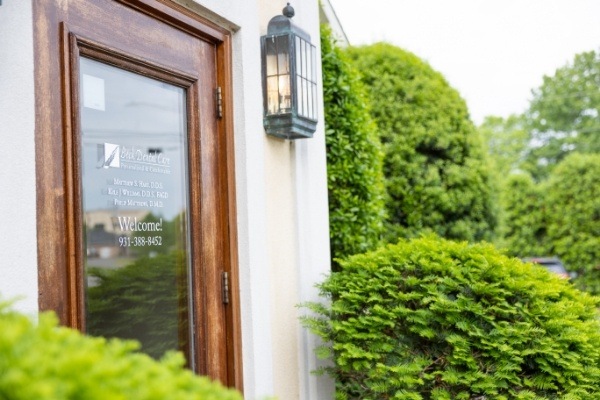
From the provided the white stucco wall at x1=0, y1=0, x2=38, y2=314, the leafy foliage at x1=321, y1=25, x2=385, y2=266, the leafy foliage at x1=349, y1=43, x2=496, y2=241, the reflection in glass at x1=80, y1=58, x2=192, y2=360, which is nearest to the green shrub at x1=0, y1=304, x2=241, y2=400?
the white stucco wall at x1=0, y1=0, x2=38, y2=314

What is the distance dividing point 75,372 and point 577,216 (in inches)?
584

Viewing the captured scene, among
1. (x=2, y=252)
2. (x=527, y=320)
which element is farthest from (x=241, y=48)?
(x=527, y=320)

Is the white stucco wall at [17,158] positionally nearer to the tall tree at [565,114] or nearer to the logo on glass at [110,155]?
the logo on glass at [110,155]

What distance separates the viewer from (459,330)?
349 cm

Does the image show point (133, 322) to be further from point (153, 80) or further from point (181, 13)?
point (181, 13)

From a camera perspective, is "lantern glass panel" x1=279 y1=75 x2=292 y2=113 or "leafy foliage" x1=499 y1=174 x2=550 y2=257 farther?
"leafy foliage" x1=499 y1=174 x2=550 y2=257

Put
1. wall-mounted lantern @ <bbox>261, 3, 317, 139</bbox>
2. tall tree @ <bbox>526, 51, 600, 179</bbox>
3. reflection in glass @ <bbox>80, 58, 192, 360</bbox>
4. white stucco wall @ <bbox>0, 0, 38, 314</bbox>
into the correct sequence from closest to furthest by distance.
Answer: white stucco wall @ <bbox>0, 0, 38, 314</bbox>, reflection in glass @ <bbox>80, 58, 192, 360</bbox>, wall-mounted lantern @ <bbox>261, 3, 317, 139</bbox>, tall tree @ <bbox>526, 51, 600, 179</bbox>

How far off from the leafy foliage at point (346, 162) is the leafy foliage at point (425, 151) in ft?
9.66

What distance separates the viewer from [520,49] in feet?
108

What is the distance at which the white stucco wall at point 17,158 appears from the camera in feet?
6.95

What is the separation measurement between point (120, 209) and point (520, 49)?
3307 cm

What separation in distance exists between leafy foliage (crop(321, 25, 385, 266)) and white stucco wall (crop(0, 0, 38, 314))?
3.54 metres

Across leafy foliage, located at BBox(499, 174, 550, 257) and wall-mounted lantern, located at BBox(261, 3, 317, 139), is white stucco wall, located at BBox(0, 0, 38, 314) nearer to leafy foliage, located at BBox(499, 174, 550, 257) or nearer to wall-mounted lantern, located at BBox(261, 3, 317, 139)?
wall-mounted lantern, located at BBox(261, 3, 317, 139)

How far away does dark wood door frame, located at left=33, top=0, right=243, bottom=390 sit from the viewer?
2334mm
